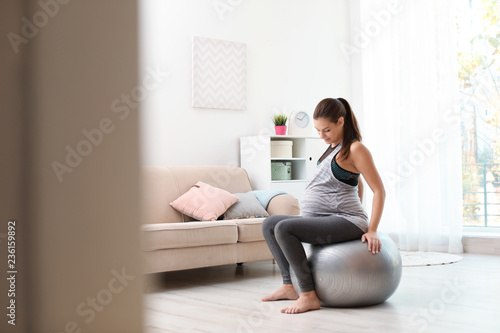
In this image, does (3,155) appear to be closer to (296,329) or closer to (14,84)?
(14,84)

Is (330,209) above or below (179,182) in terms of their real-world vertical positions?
below

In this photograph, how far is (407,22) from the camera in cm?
524

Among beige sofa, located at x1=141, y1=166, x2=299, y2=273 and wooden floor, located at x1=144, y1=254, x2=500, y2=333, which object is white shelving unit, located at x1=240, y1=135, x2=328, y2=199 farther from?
wooden floor, located at x1=144, y1=254, x2=500, y2=333

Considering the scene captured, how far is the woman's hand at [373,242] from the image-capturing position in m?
2.57

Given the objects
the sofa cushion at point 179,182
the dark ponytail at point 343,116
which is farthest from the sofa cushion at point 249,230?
the dark ponytail at point 343,116

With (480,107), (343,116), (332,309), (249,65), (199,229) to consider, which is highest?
(249,65)

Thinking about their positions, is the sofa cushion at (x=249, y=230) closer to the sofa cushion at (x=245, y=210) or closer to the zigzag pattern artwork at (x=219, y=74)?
the sofa cushion at (x=245, y=210)

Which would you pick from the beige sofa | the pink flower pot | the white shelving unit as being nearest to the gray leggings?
the beige sofa

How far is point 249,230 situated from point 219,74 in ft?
5.45

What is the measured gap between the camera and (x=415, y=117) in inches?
203

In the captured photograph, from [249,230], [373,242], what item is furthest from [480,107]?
[373,242]

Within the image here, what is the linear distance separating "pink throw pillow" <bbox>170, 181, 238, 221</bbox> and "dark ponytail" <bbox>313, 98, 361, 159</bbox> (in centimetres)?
136

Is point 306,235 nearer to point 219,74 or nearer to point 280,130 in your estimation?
point 280,130

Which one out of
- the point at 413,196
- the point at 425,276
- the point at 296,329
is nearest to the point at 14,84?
the point at 296,329
